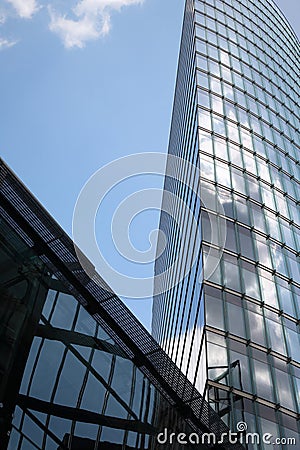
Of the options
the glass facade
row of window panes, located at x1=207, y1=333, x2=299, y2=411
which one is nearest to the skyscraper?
row of window panes, located at x1=207, y1=333, x2=299, y2=411

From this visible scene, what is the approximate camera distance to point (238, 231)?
23.7 metres

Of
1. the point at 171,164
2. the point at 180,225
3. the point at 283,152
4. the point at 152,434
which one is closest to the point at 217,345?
the point at 152,434

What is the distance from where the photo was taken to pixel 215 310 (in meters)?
19.9

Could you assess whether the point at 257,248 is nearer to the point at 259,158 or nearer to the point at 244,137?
the point at 259,158

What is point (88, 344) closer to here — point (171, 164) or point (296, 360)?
point (296, 360)

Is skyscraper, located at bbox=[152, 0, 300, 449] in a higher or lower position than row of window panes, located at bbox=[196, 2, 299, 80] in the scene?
lower

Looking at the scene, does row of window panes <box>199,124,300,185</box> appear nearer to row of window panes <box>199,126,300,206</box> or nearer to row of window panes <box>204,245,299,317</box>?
row of window panes <box>199,126,300,206</box>

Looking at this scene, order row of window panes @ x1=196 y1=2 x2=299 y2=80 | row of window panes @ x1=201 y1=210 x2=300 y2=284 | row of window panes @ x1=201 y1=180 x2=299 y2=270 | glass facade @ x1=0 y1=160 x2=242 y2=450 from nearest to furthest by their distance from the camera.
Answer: glass facade @ x1=0 y1=160 x2=242 y2=450
row of window panes @ x1=201 y1=210 x2=300 y2=284
row of window panes @ x1=201 y1=180 x2=299 y2=270
row of window panes @ x1=196 y1=2 x2=299 y2=80

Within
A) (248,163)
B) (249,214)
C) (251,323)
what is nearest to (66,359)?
(251,323)

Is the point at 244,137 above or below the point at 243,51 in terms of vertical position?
below

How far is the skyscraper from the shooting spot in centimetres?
1867

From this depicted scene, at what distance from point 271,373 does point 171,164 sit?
79.5 feet

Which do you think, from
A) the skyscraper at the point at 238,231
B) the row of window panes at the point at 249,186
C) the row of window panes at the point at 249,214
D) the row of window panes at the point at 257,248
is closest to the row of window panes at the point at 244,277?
the skyscraper at the point at 238,231

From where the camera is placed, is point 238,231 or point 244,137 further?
point 244,137
